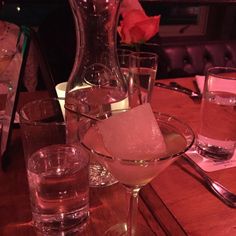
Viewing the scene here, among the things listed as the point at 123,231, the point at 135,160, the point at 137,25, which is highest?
the point at 137,25

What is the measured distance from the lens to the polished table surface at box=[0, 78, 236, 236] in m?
0.51

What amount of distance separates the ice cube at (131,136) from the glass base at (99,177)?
0.16 metres

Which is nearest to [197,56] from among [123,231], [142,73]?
[142,73]

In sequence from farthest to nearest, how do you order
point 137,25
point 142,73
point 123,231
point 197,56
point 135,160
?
point 197,56 → point 142,73 → point 137,25 → point 123,231 → point 135,160

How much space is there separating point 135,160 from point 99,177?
22cm

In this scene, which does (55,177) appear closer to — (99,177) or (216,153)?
(99,177)

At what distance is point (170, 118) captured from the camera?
1.73ft

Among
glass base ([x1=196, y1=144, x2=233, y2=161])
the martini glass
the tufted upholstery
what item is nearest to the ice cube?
the martini glass

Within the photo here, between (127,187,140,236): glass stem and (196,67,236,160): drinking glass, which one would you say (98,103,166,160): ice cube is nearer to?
(127,187,140,236): glass stem

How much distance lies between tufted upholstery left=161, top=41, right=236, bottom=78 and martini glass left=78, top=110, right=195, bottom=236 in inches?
44.3

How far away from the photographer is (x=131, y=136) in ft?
1.49

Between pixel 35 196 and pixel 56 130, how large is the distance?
0.34ft

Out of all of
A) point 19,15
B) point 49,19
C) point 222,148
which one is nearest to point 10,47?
point 222,148

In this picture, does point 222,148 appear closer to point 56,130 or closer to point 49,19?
point 56,130
